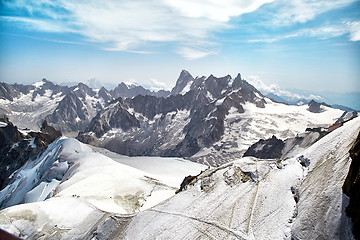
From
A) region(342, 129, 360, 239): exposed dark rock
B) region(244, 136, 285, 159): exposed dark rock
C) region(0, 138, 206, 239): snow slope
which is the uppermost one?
region(342, 129, 360, 239): exposed dark rock

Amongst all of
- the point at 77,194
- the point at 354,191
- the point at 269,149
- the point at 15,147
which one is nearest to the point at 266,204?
the point at 354,191

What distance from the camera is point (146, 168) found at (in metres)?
89.2

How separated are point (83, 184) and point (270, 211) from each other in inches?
1699

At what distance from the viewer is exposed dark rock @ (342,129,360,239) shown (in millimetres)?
15875

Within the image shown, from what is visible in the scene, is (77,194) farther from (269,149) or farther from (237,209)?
(269,149)

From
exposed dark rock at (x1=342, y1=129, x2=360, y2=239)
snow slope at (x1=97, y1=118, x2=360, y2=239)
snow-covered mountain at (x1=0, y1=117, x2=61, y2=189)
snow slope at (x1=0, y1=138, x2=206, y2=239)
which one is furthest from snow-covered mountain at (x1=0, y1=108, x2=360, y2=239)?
snow-covered mountain at (x1=0, y1=117, x2=61, y2=189)

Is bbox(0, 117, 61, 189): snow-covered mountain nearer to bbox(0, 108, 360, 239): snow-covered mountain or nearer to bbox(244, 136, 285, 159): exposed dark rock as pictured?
bbox(0, 108, 360, 239): snow-covered mountain

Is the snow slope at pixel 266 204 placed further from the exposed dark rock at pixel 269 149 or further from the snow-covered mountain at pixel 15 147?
the snow-covered mountain at pixel 15 147

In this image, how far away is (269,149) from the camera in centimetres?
13625

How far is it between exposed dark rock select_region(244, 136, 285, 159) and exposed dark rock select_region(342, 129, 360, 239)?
107 m

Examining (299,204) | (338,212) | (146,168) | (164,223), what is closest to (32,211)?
(164,223)

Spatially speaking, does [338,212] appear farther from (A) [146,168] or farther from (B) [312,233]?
(A) [146,168]

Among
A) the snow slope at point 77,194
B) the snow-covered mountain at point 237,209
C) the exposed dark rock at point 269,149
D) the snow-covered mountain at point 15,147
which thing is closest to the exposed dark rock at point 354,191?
the snow-covered mountain at point 237,209

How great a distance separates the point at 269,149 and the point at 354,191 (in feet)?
421
